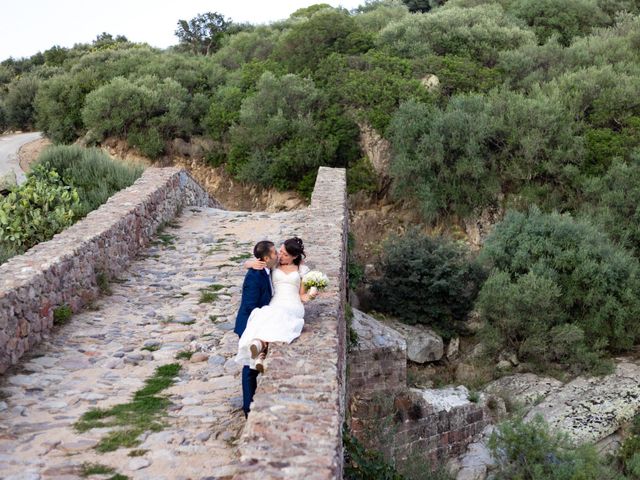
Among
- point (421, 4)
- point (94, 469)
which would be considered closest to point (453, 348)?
point (94, 469)

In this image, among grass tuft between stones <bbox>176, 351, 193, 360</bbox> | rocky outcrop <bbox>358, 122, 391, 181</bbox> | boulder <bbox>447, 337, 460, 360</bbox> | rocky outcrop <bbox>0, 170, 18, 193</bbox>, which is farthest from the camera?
rocky outcrop <bbox>358, 122, 391, 181</bbox>

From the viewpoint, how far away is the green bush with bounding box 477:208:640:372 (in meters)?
12.7

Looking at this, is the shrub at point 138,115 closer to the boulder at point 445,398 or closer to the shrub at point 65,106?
the shrub at point 65,106

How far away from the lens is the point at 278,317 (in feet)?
16.5

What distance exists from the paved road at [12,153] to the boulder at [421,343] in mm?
9753

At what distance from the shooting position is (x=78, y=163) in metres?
12.6

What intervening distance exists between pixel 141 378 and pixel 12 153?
20032mm

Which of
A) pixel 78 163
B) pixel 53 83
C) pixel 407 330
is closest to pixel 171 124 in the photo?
pixel 53 83

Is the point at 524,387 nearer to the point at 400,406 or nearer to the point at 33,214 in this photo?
the point at 400,406

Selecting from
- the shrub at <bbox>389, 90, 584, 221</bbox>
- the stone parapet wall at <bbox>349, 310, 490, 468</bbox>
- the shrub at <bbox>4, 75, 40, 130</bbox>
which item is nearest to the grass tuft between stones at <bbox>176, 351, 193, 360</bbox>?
the stone parapet wall at <bbox>349, 310, 490, 468</bbox>

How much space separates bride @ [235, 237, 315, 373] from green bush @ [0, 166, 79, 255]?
5084 millimetres

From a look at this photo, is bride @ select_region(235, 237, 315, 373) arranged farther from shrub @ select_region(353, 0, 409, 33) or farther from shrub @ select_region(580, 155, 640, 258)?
shrub @ select_region(353, 0, 409, 33)

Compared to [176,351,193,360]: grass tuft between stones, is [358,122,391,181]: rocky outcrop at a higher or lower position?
higher

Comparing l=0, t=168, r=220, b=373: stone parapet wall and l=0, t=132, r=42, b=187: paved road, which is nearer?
l=0, t=168, r=220, b=373: stone parapet wall
